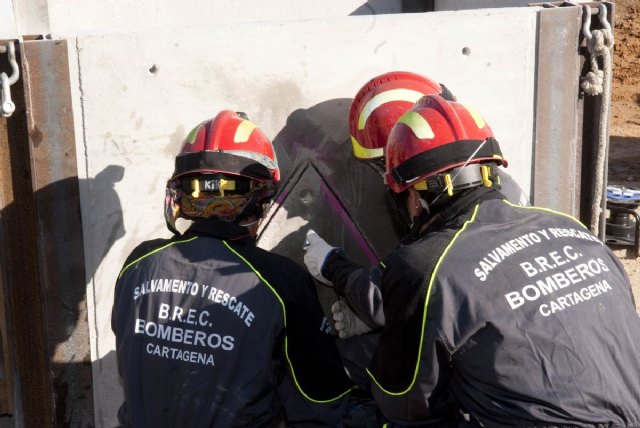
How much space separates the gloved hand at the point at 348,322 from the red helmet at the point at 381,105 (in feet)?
2.04

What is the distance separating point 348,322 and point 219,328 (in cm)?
73

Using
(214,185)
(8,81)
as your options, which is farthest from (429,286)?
(8,81)

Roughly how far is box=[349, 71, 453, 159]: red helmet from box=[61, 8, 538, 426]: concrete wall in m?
0.20

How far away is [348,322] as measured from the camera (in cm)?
351

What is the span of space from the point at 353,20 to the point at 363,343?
53.5 inches

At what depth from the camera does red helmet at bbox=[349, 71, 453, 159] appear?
3490mm

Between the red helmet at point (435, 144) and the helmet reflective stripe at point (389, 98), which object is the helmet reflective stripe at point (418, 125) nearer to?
the red helmet at point (435, 144)

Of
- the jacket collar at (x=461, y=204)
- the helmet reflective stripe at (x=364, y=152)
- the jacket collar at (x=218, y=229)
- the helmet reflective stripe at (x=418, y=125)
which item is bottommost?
the jacket collar at (x=218, y=229)

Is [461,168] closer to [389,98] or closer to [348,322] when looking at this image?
[389,98]

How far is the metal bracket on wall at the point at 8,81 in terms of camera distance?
346 centimetres

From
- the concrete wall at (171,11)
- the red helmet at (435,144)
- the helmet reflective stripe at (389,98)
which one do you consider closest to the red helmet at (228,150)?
the helmet reflective stripe at (389,98)

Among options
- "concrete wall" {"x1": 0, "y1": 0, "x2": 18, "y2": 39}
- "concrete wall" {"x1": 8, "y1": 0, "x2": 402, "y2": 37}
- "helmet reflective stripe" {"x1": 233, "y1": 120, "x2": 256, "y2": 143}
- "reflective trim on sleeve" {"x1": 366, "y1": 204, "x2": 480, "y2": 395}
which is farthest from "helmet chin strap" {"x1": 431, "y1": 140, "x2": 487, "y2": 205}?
"concrete wall" {"x1": 8, "y1": 0, "x2": 402, "y2": 37}

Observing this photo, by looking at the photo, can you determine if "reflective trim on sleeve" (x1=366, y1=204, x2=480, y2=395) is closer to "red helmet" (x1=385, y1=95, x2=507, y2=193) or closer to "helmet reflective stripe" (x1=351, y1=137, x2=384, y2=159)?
"red helmet" (x1=385, y1=95, x2=507, y2=193)

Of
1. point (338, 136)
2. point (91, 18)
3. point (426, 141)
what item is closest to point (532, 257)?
point (426, 141)
